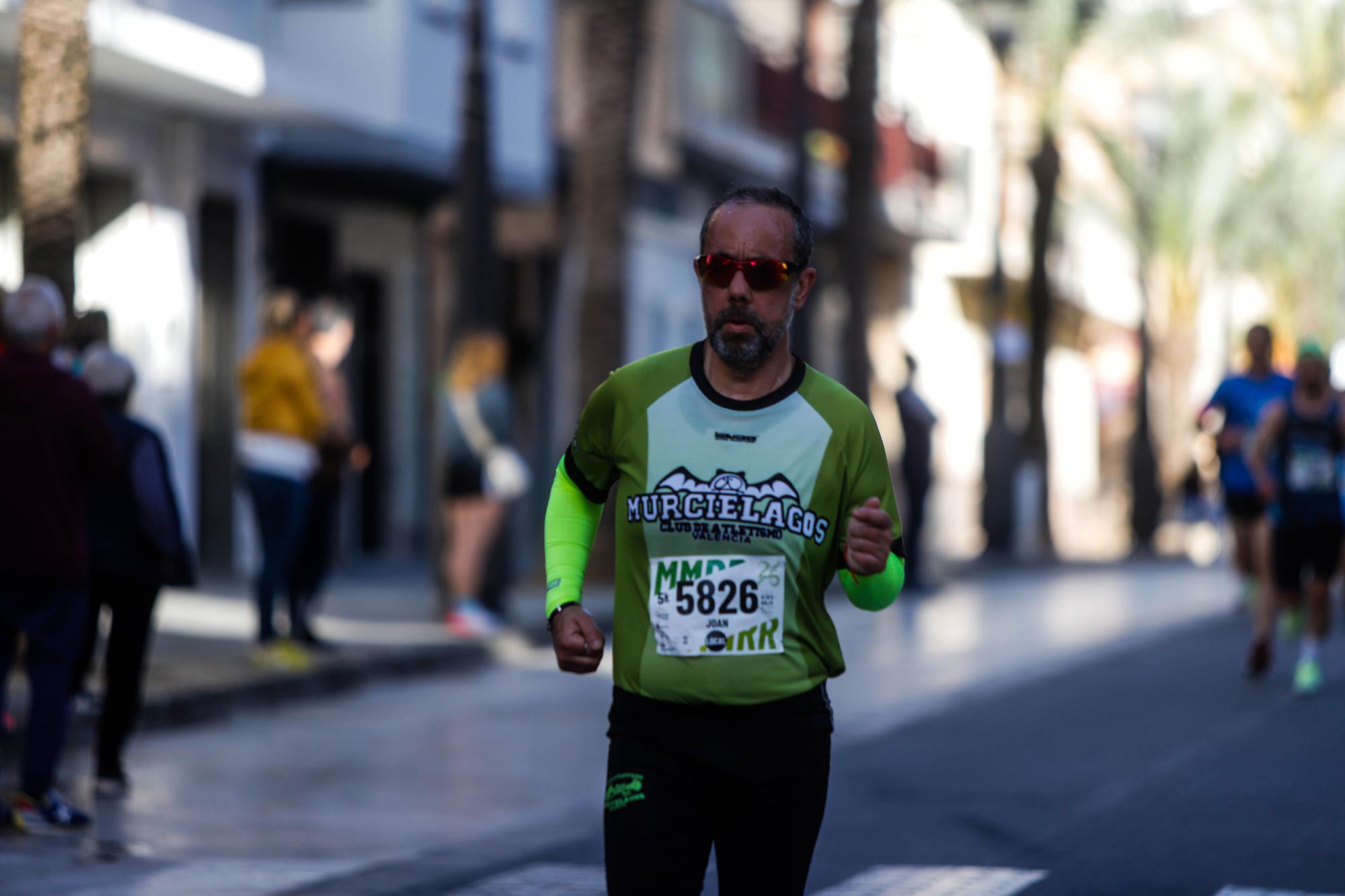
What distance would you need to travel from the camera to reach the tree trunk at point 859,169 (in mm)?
27016

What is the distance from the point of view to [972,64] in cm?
5122

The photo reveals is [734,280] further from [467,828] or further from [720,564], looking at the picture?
[467,828]

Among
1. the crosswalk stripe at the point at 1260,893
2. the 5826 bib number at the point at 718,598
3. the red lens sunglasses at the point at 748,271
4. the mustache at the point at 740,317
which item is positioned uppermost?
the red lens sunglasses at the point at 748,271

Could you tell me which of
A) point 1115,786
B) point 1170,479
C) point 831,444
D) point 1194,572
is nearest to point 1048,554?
point 1194,572

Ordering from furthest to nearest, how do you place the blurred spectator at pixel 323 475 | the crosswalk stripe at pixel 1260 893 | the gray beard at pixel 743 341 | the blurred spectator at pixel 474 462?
the blurred spectator at pixel 474 462
the blurred spectator at pixel 323 475
the crosswalk stripe at pixel 1260 893
the gray beard at pixel 743 341

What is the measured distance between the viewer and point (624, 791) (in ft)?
14.7

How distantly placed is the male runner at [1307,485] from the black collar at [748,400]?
27.3 ft

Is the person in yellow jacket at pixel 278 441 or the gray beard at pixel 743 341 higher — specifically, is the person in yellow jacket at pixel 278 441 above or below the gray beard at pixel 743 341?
below

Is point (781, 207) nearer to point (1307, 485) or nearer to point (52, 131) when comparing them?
point (52, 131)

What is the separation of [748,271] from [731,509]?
17.1 inches

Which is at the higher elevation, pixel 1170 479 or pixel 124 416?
pixel 124 416

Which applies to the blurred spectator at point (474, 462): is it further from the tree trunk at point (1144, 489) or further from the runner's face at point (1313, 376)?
the tree trunk at point (1144, 489)

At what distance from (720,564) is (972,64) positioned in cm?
4777

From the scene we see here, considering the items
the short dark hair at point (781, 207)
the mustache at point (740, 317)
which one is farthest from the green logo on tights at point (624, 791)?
the short dark hair at point (781, 207)
